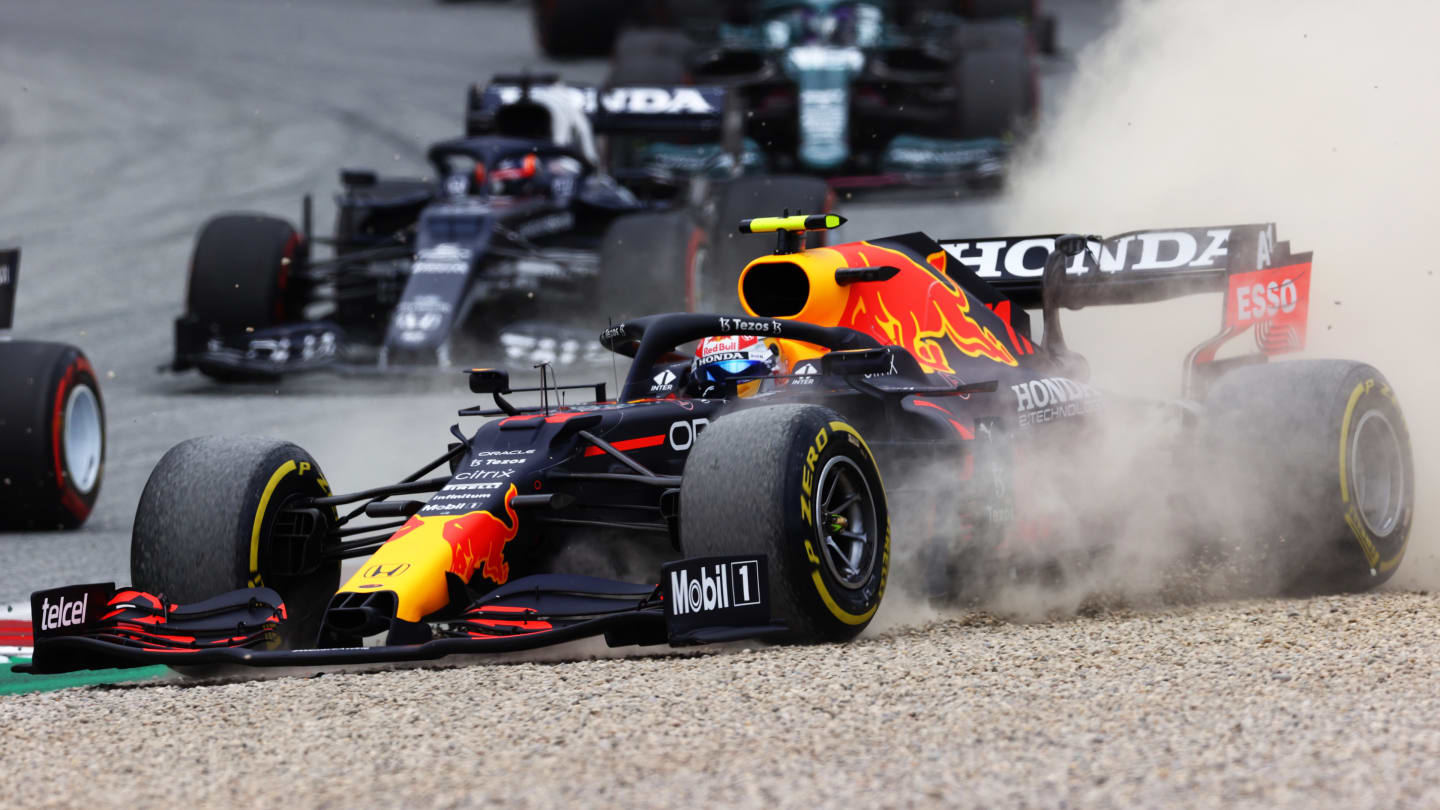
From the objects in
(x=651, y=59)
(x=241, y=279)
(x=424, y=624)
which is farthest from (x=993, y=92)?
(x=424, y=624)

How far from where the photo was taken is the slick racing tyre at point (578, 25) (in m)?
34.2

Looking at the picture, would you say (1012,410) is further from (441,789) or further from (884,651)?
(441,789)

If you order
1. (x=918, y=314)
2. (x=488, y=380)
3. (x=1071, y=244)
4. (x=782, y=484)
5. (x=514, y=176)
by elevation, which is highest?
(x=514, y=176)

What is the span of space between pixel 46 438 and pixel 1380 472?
24.4ft

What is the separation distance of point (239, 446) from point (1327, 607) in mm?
4342

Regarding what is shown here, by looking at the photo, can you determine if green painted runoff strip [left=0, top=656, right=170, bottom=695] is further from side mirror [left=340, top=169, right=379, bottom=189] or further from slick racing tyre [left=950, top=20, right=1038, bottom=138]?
slick racing tyre [left=950, top=20, right=1038, bottom=138]

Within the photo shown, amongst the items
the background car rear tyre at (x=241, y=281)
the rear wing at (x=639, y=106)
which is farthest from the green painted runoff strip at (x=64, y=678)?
the rear wing at (x=639, y=106)

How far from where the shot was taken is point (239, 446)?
24.1ft

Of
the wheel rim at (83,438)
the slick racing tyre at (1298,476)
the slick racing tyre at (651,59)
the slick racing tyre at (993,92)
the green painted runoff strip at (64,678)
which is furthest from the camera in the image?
the slick racing tyre at (651,59)

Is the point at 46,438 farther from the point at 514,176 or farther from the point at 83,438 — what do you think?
the point at 514,176

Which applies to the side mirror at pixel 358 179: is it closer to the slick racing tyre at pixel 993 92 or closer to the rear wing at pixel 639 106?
the rear wing at pixel 639 106

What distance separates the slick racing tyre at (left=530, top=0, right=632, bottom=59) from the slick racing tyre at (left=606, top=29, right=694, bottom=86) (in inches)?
355

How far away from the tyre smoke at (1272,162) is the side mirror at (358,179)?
6.30 m

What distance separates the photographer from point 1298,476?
822 cm
